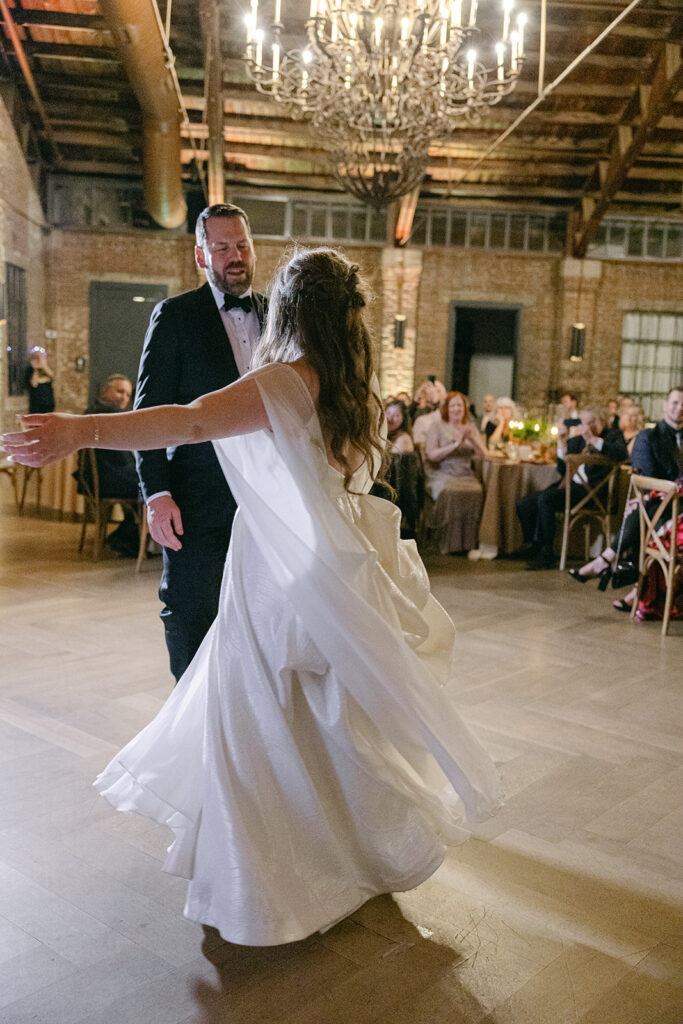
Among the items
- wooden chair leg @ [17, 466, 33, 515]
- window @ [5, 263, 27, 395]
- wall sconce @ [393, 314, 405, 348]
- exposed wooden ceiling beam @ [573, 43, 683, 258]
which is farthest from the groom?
wall sconce @ [393, 314, 405, 348]

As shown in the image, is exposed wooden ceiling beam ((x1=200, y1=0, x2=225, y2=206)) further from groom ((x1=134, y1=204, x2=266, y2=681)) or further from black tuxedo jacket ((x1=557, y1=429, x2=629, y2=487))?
groom ((x1=134, y1=204, x2=266, y2=681))

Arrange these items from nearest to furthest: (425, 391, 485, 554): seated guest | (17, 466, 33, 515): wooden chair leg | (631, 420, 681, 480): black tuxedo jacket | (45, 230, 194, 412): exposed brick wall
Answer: (631, 420, 681, 480): black tuxedo jacket → (425, 391, 485, 554): seated guest → (17, 466, 33, 515): wooden chair leg → (45, 230, 194, 412): exposed brick wall

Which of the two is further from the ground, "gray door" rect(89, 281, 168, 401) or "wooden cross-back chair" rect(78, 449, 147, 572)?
"gray door" rect(89, 281, 168, 401)

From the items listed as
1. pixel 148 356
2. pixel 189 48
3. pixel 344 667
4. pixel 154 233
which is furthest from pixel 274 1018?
pixel 154 233

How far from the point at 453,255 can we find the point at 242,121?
371 centimetres

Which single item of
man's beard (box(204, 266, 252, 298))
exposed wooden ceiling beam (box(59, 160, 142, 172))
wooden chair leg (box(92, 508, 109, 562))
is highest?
exposed wooden ceiling beam (box(59, 160, 142, 172))

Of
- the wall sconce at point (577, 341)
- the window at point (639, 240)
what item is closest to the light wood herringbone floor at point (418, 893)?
the wall sconce at point (577, 341)

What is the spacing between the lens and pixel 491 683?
3756 millimetres

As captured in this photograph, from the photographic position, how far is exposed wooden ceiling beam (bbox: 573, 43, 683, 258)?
956 cm

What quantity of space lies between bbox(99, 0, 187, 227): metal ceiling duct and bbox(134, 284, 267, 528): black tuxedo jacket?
5882 mm

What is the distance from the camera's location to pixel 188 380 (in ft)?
8.39

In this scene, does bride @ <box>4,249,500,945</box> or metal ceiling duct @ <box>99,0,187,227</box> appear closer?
bride @ <box>4,249,500,945</box>

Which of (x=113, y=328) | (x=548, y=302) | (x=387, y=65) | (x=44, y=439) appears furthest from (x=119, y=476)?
(x=548, y=302)

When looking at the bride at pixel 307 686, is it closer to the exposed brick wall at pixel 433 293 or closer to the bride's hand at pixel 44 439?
the bride's hand at pixel 44 439
